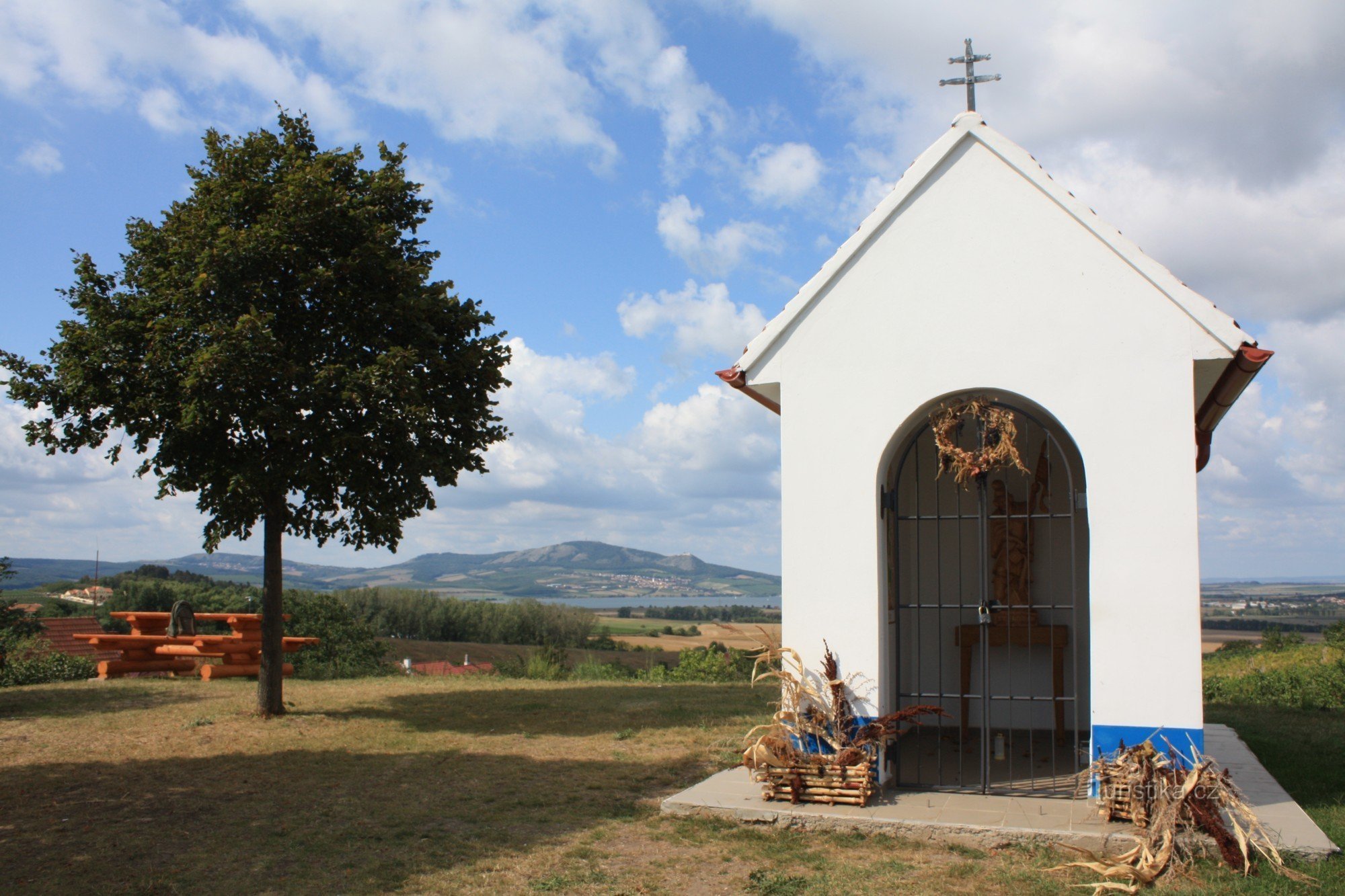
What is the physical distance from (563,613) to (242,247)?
30.5 m

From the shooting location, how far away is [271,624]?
12375mm

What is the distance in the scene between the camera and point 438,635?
118 feet

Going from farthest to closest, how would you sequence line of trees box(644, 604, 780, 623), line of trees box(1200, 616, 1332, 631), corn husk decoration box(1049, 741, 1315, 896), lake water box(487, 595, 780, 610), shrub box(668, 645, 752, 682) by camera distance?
lake water box(487, 595, 780, 610) → line of trees box(644, 604, 780, 623) → line of trees box(1200, 616, 1332, 631) → shrub box(668, 645, 752, 682) → corn husk decoration box(1049, 741, 1315, 896)

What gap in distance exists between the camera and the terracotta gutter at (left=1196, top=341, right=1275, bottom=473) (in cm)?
697

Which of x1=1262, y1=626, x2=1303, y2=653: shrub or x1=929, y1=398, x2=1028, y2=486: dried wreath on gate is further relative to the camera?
x1=1262, y1=626, x2=1303, y2=653: shrub

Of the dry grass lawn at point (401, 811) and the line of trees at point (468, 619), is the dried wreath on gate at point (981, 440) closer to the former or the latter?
the dry grass lawn at point (401, 811)

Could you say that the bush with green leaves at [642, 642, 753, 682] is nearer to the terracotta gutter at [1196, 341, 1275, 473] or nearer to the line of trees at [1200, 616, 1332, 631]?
the terracotta gutter at [1196, 341, 1275, 473]

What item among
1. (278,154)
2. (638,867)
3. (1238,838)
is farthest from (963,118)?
(278,154)

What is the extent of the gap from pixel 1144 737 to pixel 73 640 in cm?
1869

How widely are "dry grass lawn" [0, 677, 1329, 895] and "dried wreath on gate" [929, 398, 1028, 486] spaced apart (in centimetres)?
280

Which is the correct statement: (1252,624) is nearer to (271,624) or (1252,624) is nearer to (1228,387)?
(1228,387)

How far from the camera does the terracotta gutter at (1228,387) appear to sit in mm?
6973

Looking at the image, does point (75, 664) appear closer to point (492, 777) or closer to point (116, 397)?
point (116, 397)

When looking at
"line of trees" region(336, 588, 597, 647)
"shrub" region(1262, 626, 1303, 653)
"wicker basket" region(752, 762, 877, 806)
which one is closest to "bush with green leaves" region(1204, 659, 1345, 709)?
"shrub" region(1262, 626, 1303, 653)
